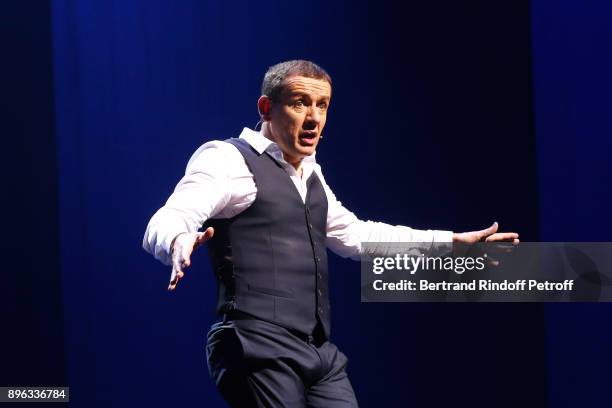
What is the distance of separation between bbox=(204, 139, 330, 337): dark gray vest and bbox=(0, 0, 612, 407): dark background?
1090mm

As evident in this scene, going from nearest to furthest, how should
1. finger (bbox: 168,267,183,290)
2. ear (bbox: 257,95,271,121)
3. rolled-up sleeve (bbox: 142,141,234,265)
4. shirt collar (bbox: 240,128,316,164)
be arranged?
1. finger (bbox: 168,267,183,290)
2. rolled-up sleeve (bbox: 142,141,234,265)
3. shirt collar (bbox: 240,128,316,164)
4. ear (bbox: 257,95,271,121)

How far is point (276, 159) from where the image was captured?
246 cm

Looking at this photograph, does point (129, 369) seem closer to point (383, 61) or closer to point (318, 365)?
point (318, 365)

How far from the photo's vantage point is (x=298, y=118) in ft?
8.28

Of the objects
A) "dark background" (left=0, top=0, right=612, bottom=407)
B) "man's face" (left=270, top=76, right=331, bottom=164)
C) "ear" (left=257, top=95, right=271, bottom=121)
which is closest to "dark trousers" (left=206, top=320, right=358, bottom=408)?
"man's face" (left=270, top=76, right=331, bottom=164)

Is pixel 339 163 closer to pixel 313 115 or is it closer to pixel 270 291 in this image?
pixel 313 115

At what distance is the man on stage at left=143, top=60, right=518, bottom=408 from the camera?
2.25 m

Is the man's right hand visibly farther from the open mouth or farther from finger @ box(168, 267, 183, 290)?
the open mouth

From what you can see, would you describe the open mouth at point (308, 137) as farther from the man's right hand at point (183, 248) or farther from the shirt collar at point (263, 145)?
the man's right hand at point (183, 248)

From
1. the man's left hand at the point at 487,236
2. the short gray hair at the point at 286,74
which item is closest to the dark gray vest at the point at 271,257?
the short gray hair at the point at 286,74

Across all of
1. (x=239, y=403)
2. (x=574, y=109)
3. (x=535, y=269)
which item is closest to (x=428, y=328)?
(x=535, y=269)

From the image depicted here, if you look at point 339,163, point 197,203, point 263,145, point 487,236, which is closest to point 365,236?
point 487,236

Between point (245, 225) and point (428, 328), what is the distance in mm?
1534

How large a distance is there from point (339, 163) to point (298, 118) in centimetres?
107
